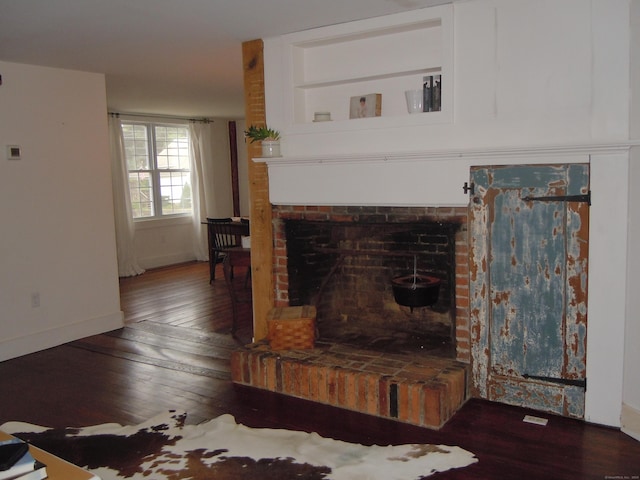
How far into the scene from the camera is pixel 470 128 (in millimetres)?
3262

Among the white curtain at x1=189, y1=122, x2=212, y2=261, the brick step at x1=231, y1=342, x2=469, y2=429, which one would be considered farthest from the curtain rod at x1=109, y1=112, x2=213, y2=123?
the brick step at x1=231, y1=342, x2=469, y2=429

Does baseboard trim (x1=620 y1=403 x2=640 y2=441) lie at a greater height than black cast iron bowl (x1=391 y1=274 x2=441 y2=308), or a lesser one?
lesser

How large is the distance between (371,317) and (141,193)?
17.2ft

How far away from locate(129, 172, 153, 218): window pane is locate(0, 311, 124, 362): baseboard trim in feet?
11.3

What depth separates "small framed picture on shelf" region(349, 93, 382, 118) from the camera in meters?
3.68

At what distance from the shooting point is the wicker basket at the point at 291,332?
147 inches

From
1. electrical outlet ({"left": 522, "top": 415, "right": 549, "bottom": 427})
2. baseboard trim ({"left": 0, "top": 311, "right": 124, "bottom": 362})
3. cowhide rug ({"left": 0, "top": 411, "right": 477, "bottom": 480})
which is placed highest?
baseboard trim ({"left": 0, "top": 311, "right": 124, "bottom": 362})

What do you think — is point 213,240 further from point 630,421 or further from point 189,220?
point 630,421

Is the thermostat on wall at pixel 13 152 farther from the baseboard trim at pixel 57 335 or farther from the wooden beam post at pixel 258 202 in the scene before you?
the wooden beam post at pixel 258 202

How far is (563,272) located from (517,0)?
1467mm

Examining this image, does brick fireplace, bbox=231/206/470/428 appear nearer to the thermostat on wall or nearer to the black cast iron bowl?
the black cast iron bowl

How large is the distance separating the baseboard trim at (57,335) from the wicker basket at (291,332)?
6.89 feet

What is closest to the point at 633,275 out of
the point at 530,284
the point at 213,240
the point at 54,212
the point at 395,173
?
the point at 530,284

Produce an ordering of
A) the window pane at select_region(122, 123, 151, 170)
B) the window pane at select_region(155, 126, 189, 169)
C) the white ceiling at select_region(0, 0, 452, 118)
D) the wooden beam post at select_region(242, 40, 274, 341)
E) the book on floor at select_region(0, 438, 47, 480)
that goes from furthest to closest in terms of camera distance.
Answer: the window pane at select_region(155, 126, 189, 169), the window pane at select_region(122, 123, 151, 170), the wooden beam post at select_region(242, 40, 274, 341), the white ceiling at select_region(0, 0, 452, 118), the book on floor at select_region(0, 438, 47, 480)
